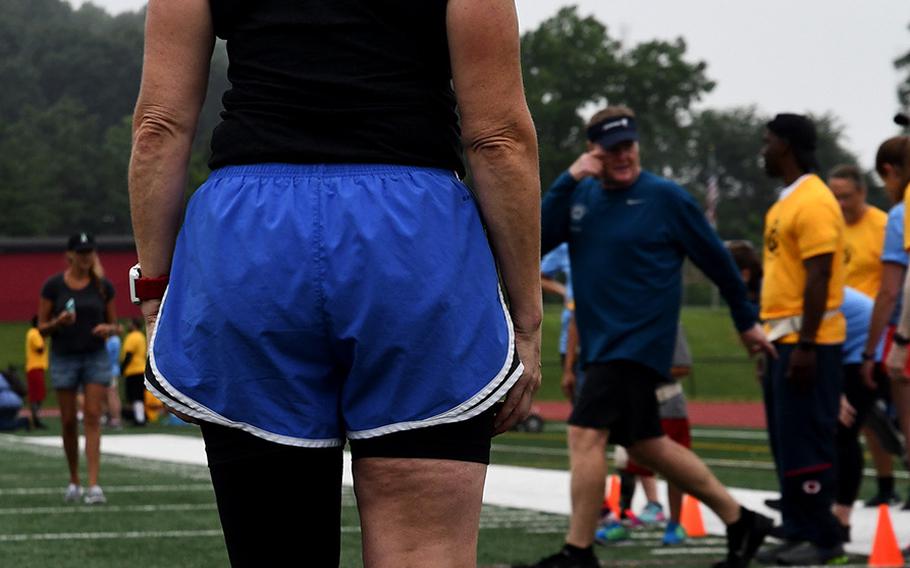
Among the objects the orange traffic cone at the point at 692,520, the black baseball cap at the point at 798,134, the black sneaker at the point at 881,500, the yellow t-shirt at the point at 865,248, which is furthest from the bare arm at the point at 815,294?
the black sneaker at the point at 881,500

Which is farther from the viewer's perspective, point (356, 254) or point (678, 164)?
point (678, 164)

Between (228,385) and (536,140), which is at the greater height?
(536,140)

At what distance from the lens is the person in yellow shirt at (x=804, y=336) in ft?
25.8

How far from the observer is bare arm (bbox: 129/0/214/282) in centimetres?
303

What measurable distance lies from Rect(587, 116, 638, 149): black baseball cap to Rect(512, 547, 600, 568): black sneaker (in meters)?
1.83

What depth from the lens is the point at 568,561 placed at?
282 inches

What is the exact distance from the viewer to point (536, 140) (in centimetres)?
306

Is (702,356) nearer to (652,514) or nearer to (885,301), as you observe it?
(652,514)

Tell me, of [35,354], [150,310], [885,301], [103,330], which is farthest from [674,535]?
[35,354]

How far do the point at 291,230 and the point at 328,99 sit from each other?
0.23 meters

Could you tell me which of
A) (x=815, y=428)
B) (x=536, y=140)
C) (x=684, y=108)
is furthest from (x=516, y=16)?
(x=684, y=108)

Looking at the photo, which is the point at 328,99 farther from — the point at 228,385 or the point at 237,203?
the point at 228,385

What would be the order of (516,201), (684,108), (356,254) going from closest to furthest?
(356,254) < (516,201) < (684,108)

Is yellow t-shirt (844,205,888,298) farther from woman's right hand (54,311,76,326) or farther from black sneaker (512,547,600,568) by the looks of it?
woman's right hand (54,311,76,326)
